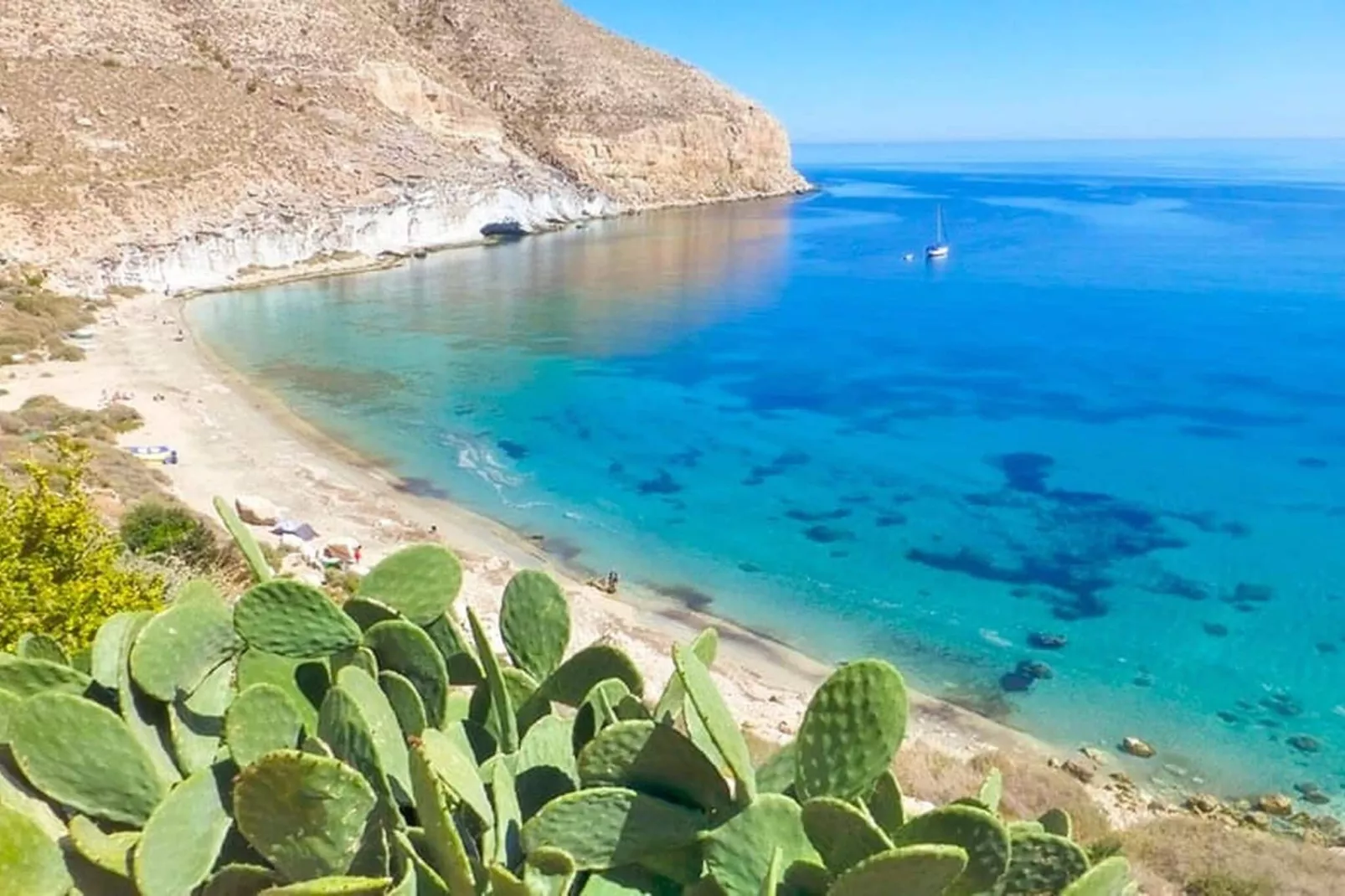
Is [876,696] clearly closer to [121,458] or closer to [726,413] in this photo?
[121,458]

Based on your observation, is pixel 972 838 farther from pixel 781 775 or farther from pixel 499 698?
pixel 499 698

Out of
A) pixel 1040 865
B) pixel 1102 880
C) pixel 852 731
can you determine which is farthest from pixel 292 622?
pixel 1102 880

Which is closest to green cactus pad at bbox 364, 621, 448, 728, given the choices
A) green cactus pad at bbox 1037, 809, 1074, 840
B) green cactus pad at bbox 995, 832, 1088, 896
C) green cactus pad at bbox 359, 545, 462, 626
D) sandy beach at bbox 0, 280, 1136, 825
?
green cactus pad at bbox 359, 545, 462, 626

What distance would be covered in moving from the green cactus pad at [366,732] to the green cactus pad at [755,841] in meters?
1.12

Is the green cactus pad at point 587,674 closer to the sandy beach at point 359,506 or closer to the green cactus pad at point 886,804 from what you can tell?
the green cactus pad at point 886,804

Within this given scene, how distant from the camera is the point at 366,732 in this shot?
3525 mm

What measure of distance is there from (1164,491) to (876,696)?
25.6 metres

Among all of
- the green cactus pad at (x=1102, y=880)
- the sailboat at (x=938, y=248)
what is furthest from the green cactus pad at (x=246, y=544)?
the sailboat at (x=938, y=248)

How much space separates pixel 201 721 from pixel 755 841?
2291 millimetres

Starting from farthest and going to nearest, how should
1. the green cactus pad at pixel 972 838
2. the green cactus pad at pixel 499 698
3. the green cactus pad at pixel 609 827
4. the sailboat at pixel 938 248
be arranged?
the sailboat at pixel 938 248
the green cactus pad at pixel 499 698
the green cactus pad at pixel 609 827
the green cactus pad at pixel 972 838

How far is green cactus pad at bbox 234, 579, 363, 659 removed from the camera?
161 inches

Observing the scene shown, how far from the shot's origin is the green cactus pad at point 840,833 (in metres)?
3.17

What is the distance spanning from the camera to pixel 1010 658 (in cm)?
1720

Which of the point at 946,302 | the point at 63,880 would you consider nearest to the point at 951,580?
the point at 63,880
